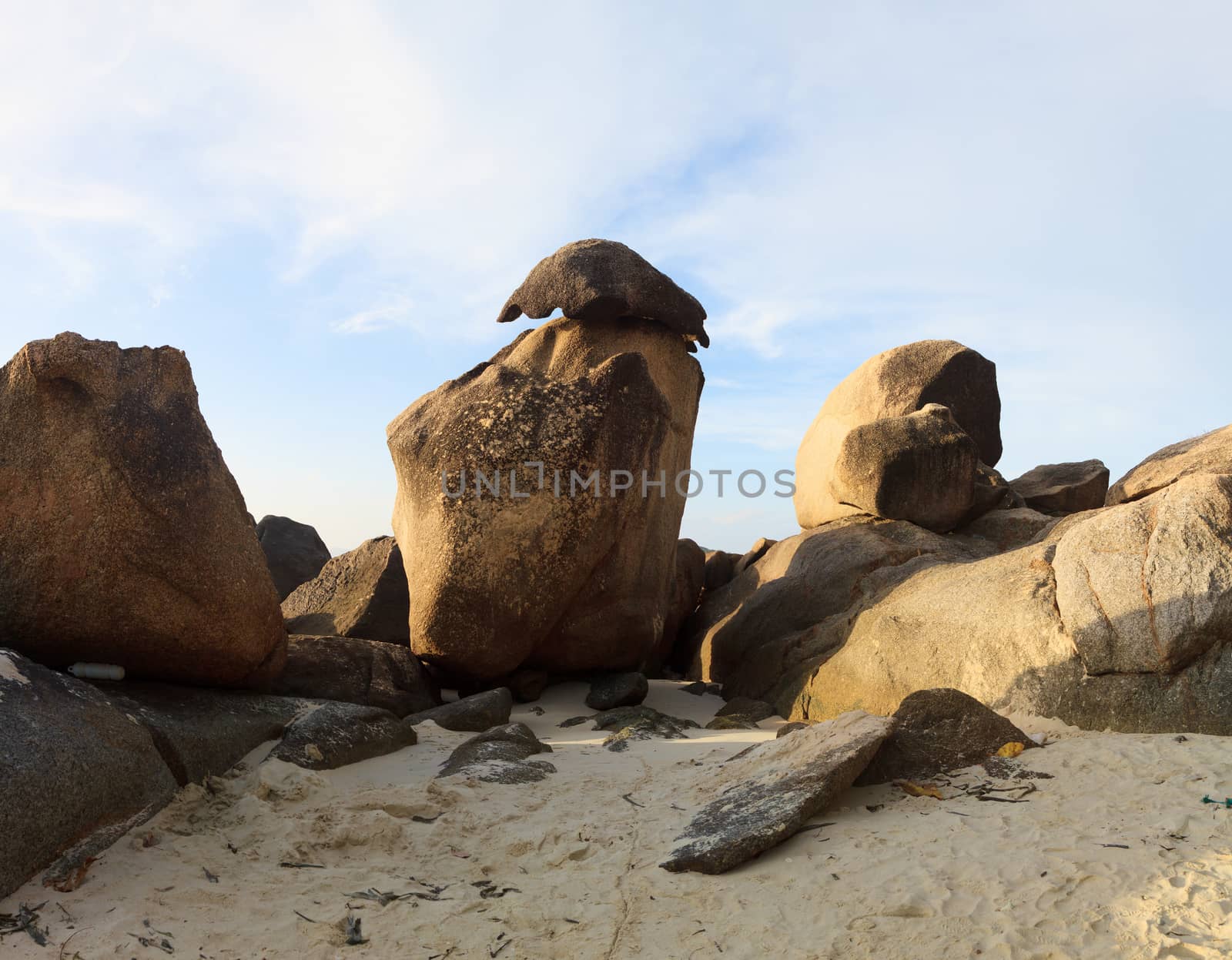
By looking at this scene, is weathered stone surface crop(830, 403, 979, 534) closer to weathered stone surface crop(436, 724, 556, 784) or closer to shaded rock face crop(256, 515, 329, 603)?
weathered stone surface crop(436, 724, 556, 784)

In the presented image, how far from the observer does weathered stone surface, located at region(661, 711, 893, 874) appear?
11.7 ft

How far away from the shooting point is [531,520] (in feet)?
23.4

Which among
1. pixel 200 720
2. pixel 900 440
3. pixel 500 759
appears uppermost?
pixel 900 440

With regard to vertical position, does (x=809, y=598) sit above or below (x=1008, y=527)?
below

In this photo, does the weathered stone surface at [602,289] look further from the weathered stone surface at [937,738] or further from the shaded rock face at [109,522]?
the weathered stone surface at [937,738]

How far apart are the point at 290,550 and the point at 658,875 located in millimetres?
8955

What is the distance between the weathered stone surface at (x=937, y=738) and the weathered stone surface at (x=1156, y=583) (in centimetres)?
87

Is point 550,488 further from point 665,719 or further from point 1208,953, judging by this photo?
point 1208,953

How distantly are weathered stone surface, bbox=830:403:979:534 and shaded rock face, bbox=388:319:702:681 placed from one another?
2.04 metres

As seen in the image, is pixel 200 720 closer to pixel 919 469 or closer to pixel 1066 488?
pixel 919 469

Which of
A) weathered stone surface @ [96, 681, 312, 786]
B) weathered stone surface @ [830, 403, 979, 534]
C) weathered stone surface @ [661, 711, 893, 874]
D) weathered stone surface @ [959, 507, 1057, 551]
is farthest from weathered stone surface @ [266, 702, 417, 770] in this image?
weathered stone surface @ [959, 507, 1057, 551]

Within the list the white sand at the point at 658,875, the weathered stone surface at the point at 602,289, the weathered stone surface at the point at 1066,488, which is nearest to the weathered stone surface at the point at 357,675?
the white sand at the point at 658,875

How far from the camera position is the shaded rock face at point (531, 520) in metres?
7.15

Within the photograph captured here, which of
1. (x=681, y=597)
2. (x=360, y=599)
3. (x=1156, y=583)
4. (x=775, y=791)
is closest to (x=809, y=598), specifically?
(x=681, y=597)
